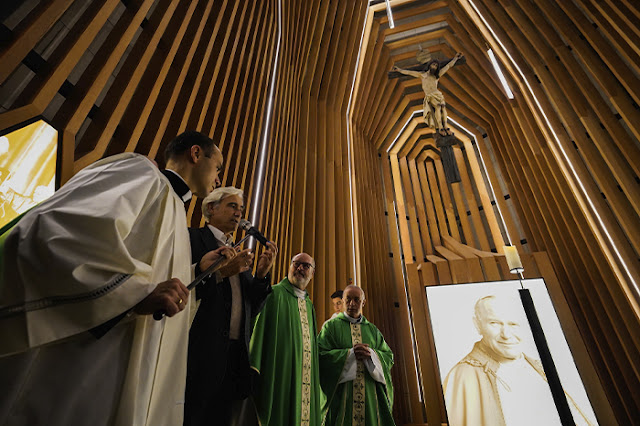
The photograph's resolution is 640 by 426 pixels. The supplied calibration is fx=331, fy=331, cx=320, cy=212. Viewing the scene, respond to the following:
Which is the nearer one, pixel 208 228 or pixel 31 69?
pixel 31 69

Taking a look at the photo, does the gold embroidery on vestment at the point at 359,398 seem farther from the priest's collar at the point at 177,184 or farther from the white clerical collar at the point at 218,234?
the priest's collar at the point at 177,184

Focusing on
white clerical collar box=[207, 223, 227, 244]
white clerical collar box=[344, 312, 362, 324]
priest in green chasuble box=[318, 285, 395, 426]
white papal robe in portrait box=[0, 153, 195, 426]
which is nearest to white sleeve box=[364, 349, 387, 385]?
priest in green chasuble box=[318, 285, 395, 426]

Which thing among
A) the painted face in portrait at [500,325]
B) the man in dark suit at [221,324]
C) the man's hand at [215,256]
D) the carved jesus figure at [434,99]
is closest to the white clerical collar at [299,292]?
the man in dark suit at [221,324]

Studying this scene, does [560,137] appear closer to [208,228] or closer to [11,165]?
[208,228]

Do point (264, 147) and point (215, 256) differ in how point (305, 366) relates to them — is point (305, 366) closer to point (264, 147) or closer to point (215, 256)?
point (215, 256)

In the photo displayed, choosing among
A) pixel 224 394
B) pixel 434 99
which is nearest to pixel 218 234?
pixel 224 394

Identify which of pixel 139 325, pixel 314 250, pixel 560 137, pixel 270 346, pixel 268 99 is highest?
pixel 560 137

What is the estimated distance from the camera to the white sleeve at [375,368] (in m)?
2.48

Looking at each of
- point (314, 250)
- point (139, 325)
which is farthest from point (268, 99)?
point (139, 325)

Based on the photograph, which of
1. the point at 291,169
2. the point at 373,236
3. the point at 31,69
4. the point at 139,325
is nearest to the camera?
the point at 139,325

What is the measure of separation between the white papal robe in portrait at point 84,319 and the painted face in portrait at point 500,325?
4475mm

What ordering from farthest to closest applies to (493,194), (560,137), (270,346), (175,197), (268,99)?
1. (493,194)
2. (560,137)
3. (268,99)
4. (270,346)
5. (175,197)

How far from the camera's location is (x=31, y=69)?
1.28 metres

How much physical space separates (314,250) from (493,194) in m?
4.98
